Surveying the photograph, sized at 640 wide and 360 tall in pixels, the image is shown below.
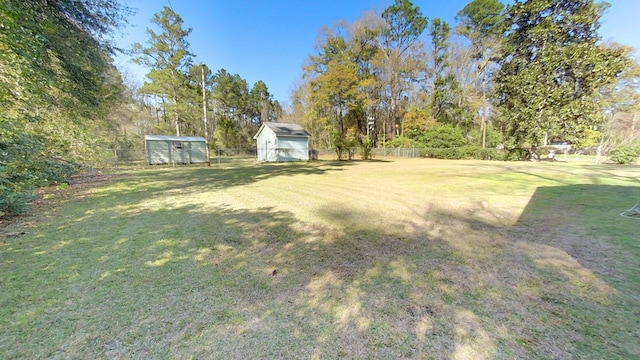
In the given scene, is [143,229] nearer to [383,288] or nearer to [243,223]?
[243,223]

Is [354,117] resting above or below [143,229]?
above

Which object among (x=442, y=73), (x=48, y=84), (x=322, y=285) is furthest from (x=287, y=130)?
(x=322, y=285)

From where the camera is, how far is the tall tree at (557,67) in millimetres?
16406

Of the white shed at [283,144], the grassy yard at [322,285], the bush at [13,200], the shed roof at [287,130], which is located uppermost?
the shed roof at [287,130]

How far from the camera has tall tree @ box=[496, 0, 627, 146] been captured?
1641cm

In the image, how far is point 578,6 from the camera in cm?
1692

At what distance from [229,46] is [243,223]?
14547 mm

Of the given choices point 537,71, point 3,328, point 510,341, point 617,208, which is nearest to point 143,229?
point 3,328

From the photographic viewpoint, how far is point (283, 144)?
22.0 m

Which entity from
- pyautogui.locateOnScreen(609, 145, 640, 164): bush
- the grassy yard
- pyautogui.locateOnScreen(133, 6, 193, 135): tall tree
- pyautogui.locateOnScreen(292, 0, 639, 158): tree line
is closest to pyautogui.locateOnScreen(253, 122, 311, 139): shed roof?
pyautogui.locateOnScreen(292, 0, 639, 158): tree line

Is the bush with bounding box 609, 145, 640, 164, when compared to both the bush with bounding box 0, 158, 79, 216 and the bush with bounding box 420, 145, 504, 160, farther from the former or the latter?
the bush with bounding box 0, 158, 79, 216

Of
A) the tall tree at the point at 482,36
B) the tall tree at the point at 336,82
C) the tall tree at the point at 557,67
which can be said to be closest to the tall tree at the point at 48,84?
the tall tree at the point at 336,82

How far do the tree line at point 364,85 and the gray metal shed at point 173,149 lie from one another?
2135mm

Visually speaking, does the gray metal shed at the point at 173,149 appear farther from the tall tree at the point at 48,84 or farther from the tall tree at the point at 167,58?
the tall tree at the point at 48,84
